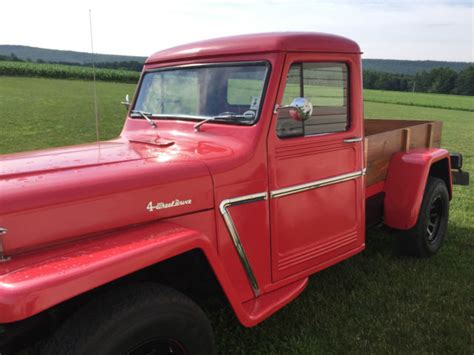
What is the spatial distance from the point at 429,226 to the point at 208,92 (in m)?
2.85

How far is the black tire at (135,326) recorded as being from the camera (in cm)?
180

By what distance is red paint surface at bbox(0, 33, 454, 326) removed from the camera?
1823 millimetres

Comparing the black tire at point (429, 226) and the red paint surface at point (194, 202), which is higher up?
the red paint surface at point (194, 202)

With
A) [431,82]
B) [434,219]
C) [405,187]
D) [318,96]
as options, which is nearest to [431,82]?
[431,82]

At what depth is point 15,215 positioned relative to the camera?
5.97 feet

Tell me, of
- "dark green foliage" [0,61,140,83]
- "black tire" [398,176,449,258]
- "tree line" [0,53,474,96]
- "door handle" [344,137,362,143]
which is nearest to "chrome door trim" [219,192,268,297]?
"door handle" [344,137,362,143]

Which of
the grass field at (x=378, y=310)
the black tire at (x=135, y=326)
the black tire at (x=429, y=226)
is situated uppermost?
the black tire at (x=135, y=326)

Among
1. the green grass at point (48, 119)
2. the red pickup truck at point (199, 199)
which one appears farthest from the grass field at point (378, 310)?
the green grass at point (48, 119)

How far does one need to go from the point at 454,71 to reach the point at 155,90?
72445 mm

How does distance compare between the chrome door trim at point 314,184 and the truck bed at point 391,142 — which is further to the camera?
the truck bed at point 391,142

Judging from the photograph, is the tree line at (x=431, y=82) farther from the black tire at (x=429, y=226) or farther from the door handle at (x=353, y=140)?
the door handle at (x=353, y=140)

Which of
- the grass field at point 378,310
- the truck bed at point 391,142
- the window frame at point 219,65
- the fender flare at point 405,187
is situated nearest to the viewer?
the window frame at point 219,65

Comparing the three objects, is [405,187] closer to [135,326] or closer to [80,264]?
[135,326]

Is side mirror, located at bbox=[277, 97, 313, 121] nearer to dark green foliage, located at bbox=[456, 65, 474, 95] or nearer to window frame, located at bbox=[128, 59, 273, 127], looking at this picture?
window frame, located at bbox=[128, 59, 273, 127]
